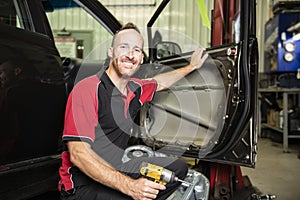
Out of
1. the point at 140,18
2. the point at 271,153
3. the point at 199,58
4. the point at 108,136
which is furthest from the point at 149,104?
the point at 140,18

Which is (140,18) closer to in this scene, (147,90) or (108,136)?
(147,90)

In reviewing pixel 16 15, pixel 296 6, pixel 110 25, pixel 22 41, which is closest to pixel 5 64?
pixel 22 41

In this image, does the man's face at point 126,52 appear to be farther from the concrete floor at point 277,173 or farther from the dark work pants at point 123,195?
the concrete floor at point 277,173

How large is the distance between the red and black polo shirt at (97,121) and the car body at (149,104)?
0.38ft

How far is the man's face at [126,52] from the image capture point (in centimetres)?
154

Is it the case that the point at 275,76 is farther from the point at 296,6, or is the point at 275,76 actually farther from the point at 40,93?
the point at 40,93

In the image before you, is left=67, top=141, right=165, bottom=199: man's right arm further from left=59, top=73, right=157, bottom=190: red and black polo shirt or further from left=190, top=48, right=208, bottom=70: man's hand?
left=190, top=48, right=208, bottom=70: man's hand

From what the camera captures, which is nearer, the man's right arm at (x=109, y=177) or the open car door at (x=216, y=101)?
the man's right arm at (x=109, y=177)

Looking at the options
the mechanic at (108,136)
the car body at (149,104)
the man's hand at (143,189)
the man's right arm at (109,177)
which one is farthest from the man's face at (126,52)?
the man's hand at (143,189)

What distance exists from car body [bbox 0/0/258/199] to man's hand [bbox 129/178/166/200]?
41cm

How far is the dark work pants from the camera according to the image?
4.75 ft

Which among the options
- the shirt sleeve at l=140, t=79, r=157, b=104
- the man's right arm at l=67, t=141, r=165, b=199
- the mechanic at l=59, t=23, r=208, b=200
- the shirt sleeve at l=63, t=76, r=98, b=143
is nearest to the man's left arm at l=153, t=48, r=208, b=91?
the shirt sleeve at l=140, t=79, r=157, b=104

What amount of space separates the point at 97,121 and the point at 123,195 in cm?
32

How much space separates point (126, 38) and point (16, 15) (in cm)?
55
